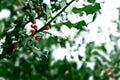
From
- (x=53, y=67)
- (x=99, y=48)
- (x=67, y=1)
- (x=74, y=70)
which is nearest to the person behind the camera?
(x=67, y=1)

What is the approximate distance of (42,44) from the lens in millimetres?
4562

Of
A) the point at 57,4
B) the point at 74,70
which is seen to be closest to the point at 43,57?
the point at 57,4

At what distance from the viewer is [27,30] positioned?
6.41 ft

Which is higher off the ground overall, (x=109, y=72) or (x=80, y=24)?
(x=80, y=24)

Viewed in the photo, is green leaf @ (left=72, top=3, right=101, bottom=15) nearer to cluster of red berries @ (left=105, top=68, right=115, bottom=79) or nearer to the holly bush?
the holly bush

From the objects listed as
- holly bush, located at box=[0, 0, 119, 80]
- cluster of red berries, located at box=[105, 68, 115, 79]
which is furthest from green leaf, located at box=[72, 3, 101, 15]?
cluster of red berries, located at box=[105, 68, 115, 79]

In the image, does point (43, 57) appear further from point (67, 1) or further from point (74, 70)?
point (74, 70)

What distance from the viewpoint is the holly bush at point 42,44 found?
73.1 inches

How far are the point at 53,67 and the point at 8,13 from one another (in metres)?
0.88

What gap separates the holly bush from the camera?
1857mm

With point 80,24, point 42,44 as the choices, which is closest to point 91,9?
point 80,24

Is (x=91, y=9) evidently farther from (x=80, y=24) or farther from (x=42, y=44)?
(x=42, y=44)

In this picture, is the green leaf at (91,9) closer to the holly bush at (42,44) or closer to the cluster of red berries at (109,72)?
the holly bush at (42,44)

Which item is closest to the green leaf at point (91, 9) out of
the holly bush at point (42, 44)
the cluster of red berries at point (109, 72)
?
the holly bush at point (42, 44)
